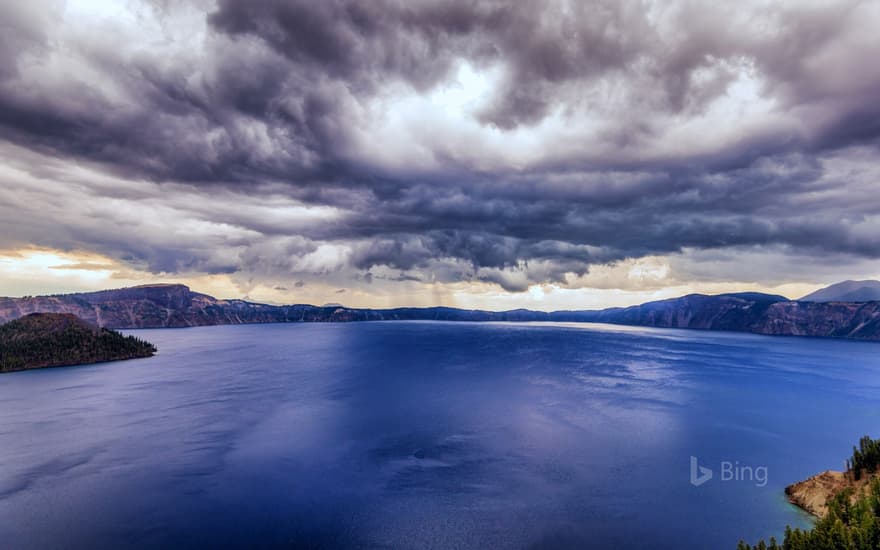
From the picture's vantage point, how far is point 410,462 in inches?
2936

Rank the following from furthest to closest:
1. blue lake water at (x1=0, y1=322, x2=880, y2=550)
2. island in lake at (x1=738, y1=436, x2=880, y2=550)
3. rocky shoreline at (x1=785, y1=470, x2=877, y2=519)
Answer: rocky shoreline at (x1=785, y1=470, x2=877, y2=519), blue lake water at (x1=0, y1=322, x2=880, y2=550), island in lake at (x1=738, y1=436, x2=880, y2=550)

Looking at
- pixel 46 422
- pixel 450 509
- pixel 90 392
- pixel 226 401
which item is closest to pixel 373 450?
pixel 450 509

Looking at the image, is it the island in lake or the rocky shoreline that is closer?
the island in lake

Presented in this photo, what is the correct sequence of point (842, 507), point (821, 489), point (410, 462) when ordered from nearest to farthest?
point (842, 507) → point (821, 489) → point (410, 462)

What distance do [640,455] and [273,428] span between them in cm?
8380

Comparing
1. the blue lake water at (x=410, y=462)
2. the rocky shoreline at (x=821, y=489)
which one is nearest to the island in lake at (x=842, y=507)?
the rocky shoreline at (x=821, y=489)

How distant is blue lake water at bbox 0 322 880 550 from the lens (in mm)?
50969

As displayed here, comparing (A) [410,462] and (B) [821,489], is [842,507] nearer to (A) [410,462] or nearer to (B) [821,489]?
(B) [821,489]

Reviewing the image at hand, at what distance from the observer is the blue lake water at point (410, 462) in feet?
167

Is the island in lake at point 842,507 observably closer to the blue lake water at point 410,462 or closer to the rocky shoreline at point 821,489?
the rocky shoreline at point 821,489

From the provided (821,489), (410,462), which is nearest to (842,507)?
(821,489)

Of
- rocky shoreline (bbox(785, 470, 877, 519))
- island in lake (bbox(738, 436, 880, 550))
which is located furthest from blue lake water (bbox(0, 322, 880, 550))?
island in lake (bbox(738, 436, 880, 550))

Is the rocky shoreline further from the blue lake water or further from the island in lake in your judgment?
the blue lake water

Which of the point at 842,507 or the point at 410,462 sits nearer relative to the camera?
the point at 842,507
